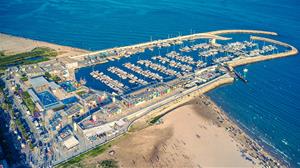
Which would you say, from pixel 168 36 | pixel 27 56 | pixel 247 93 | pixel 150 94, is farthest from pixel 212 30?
pixel 27 56

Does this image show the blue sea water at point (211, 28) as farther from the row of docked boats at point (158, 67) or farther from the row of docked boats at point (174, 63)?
the row of docked boats at point (158, 67)

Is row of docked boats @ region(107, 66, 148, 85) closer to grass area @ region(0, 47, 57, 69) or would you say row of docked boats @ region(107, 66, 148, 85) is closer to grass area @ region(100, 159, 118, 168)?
grass area @ region(0, 47, 57, 69)

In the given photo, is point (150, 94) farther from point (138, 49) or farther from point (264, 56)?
point (264, 56)

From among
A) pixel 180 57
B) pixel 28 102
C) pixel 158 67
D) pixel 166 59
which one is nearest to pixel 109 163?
pixel 28 102

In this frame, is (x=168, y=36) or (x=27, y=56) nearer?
(x=27, y=56)

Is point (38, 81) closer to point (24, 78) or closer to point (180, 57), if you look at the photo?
point (24, 78)

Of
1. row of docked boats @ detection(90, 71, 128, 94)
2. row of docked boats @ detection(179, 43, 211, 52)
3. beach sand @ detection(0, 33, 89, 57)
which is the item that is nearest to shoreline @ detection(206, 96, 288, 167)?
row of docked boats @ detection(90, 71, 128, 94)

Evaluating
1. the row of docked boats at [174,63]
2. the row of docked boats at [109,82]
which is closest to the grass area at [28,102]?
the row of docked boats at [109,82]
